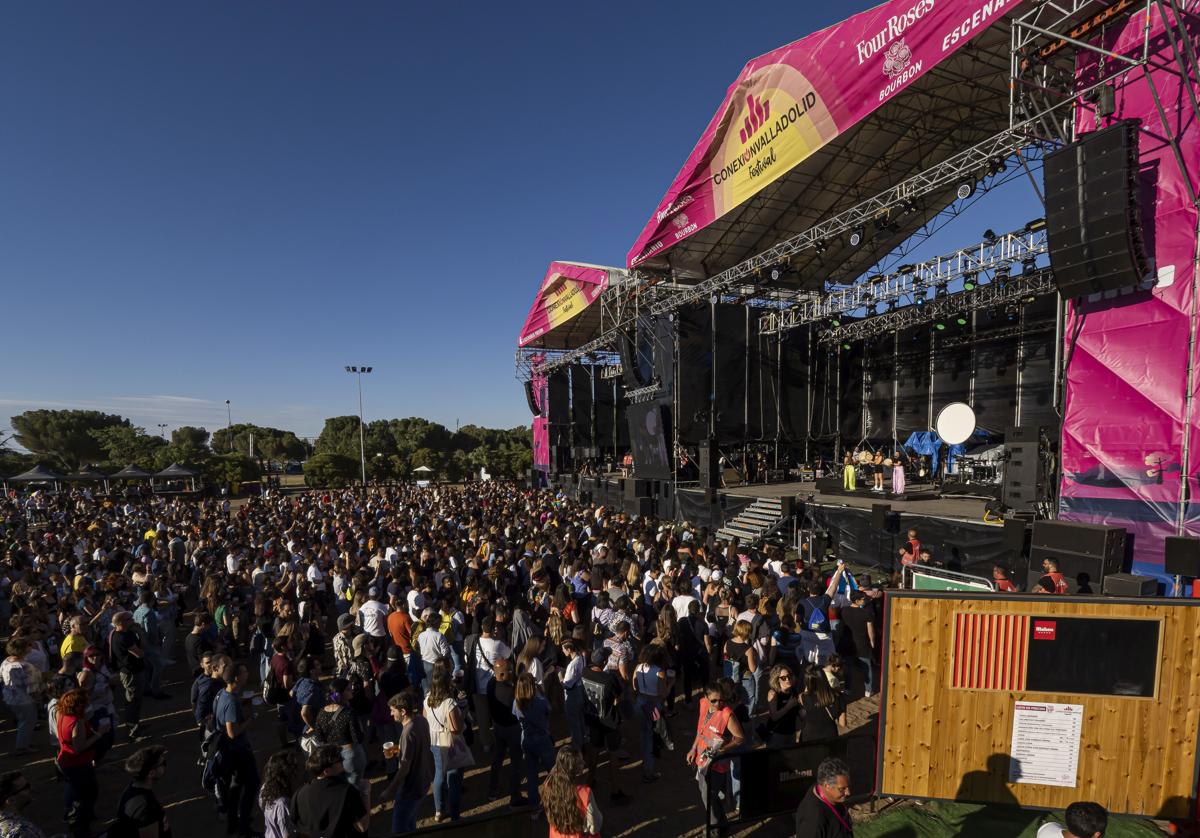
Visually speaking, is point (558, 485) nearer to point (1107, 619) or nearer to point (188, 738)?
point (188, 738)

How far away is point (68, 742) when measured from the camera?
4.21 meters

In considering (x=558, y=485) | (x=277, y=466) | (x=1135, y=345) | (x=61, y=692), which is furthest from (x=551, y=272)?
(x=277, y=466)

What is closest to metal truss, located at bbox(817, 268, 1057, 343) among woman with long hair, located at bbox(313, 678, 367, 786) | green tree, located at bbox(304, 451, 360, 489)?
woman with long hair, located at bbox(313, 678, 367, 786)

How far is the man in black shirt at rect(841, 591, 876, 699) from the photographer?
6491 millimetres

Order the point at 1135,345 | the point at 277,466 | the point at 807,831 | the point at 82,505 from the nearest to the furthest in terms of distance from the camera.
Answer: the point at 807,831 → the point at 1135,345 → the point at 82,505 → the point at 277,466

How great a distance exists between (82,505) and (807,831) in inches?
1257

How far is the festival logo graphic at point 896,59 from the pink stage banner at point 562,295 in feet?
45.1

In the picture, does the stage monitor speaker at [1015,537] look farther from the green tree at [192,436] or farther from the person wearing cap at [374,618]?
the green tree at [192,436]

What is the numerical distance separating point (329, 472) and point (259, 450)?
40.9 metres

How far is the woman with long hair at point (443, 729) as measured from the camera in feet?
13.8

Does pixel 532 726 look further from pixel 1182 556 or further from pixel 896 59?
pixel 896 59

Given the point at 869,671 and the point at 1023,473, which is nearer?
the point at 869,671

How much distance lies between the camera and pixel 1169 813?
374 centimetres

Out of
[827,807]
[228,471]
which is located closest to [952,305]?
[827,807]
